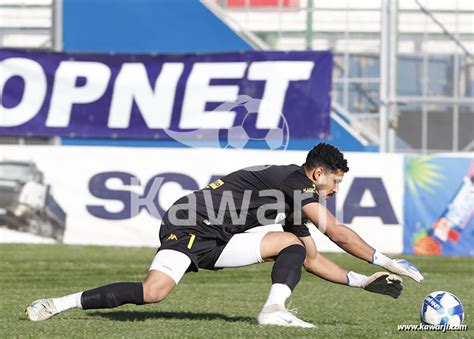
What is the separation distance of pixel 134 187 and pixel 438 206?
5261 mm

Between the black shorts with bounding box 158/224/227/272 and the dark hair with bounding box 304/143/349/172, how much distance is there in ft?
3.17

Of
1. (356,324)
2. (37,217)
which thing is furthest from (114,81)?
(356,324)

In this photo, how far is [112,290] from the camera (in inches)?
339

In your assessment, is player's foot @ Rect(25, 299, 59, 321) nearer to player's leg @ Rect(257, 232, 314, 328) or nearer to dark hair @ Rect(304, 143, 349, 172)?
player's leg @ Rect(257, 232, 314, 328)

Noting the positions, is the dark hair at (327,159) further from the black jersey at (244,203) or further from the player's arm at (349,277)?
the player's arm at (349,277)

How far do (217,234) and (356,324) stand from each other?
1443 millimetres

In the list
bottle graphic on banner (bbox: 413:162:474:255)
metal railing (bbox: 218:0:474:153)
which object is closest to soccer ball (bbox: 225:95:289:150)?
metal railing (bbox: 218:0:474:153)

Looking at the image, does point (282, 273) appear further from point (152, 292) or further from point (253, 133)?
point (253, 133)

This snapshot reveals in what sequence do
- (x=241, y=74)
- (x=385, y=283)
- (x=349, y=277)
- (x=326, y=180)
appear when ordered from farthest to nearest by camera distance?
(x=241, y=74) < (x=349, y=277) < (x=385, y=283) < (x=326, y=180)

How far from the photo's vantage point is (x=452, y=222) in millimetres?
19062

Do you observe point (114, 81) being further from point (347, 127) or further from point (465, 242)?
point (465, 242)

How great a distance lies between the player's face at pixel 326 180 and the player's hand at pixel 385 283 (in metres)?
0.79

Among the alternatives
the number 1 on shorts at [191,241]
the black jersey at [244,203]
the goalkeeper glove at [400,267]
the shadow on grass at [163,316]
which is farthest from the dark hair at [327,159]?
the shadow on grass at [163,316]

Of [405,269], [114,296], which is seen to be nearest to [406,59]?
[405,269]
